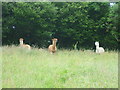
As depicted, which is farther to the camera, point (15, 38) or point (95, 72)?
point (15, 38)

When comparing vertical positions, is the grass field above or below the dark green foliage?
below

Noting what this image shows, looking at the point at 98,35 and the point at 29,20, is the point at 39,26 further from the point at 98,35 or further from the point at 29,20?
the point at 98,35

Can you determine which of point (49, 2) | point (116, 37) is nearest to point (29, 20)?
point (49, 2)

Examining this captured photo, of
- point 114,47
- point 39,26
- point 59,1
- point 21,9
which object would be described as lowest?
point 114,47

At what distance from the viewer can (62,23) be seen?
13070 millimetres

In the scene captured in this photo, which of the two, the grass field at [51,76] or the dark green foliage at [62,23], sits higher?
the dark green foliage at [62,23]

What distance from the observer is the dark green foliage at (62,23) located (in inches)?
488

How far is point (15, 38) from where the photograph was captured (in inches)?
500

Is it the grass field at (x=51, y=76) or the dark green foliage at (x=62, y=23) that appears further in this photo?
the dark green foliage at (x=62, y=23)

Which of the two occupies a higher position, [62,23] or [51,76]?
[62,23]

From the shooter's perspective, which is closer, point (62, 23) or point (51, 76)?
point (51, 76)

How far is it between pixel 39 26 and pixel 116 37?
4.86 m

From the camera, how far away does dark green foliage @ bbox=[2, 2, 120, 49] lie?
1240 centimetres

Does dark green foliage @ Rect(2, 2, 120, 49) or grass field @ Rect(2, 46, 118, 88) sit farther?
dark green foliage @ Rect(2, 2, 120, 49)
